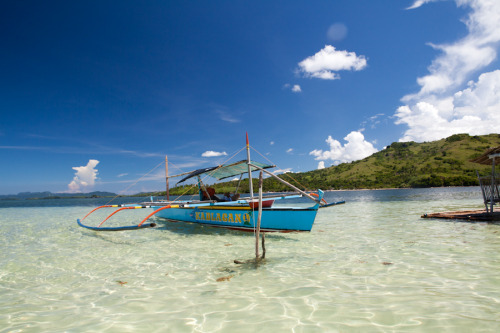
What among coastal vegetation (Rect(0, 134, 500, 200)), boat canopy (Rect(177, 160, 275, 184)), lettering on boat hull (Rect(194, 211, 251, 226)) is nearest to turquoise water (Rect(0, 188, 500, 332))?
lettering on boat hull (Rect(194, 211, 251, 226))

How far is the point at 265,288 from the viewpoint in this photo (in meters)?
4.78

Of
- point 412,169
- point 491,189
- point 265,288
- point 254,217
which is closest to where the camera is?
point 265,288

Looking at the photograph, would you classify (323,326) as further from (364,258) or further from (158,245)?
(158,245)

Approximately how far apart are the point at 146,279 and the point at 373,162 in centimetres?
18652

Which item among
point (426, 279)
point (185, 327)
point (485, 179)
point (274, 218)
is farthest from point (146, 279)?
point (485, 179)

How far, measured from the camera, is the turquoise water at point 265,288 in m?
3.49

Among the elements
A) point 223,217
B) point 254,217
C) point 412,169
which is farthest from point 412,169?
point 254,217

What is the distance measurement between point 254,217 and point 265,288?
4.85 m

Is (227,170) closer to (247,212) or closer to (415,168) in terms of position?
(247,212)

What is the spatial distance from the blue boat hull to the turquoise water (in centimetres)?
108

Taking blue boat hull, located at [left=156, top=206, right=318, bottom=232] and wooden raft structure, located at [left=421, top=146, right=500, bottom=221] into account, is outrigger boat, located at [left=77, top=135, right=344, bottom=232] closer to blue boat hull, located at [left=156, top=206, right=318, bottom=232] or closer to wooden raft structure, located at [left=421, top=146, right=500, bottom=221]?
blue boat hull, located at [left=156, top=206, right=318, bottom=232]

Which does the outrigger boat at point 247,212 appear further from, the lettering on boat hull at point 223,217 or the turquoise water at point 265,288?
the turquoise water at point 265,288

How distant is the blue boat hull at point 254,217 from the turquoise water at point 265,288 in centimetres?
108

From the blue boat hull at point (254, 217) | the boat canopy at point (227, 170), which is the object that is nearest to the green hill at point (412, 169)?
the boat canopy at point (227, 170)
